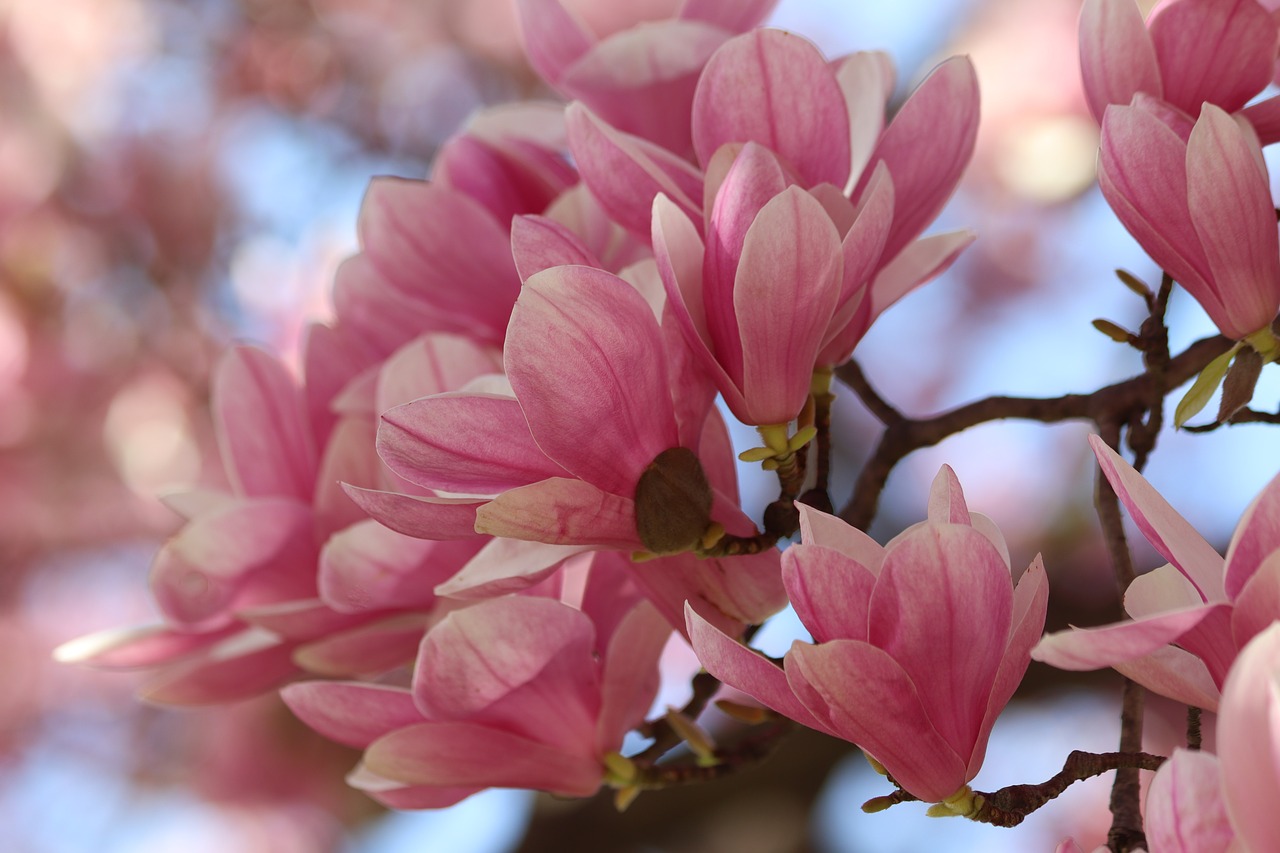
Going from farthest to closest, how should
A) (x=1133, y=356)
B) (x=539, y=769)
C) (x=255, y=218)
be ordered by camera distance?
(x=255, y=218)
(x=1133, y=356)
(x=539, y=769)

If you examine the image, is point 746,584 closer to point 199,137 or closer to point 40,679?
point 199,137

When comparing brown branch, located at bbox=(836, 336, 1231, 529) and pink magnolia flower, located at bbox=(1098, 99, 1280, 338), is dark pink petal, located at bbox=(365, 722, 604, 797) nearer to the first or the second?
brown branch, located at bbox=(836, 336, 1231, 529)

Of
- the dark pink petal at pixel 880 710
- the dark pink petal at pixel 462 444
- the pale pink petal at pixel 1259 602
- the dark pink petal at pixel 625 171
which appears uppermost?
the dark pink petal at pixel 625 171

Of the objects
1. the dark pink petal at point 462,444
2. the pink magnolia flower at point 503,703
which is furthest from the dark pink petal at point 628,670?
the dark pink petal at point 462,444

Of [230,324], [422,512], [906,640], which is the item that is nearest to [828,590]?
[906,640]

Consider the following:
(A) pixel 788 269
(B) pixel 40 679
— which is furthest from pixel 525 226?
(B) pixel 40 679

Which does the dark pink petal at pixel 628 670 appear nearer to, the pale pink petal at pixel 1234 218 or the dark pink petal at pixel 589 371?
the dark pink petal at pixel 589 371
